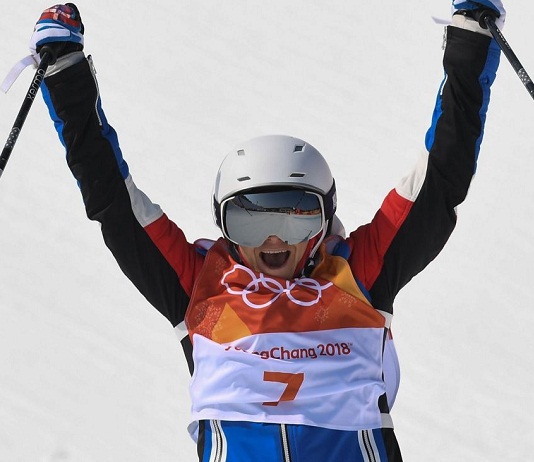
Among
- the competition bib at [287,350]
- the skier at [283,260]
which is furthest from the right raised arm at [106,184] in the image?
the competition bib at [287,350]

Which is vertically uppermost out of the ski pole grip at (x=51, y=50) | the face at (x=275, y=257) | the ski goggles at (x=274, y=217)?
the ski pole grip at (x=51, y=50)

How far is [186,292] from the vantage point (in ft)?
13.4

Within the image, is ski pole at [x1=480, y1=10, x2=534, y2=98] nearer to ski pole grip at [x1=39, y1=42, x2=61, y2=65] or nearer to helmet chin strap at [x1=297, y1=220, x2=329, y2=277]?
helmet chin strap at [x1=297, y1=220, x2=329, y2=277]

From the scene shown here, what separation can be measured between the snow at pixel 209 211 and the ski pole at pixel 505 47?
6.28ft

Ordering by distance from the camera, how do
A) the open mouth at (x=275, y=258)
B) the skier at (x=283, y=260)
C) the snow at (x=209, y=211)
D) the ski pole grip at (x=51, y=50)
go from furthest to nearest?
the snow at (x=209, y=211)
the open mouth at (x=275, y=258)
the ski pole grip at (x=51, y=50)
the skier at (x=283, y=260)

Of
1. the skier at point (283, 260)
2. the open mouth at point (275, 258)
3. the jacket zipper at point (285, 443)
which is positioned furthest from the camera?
the open mouth at point (275, 258)

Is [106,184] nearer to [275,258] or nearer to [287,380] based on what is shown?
[275,258]

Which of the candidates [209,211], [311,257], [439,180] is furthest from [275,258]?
[209,211]

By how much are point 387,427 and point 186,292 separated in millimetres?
745

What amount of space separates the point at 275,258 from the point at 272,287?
134 mm

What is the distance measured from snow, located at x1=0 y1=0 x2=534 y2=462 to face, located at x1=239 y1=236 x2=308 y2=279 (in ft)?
4.93

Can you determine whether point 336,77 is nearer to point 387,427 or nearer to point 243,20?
point 243,20

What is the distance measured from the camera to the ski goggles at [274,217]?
3.99m

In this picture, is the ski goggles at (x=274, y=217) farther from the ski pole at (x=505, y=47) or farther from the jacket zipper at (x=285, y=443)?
the ski pole at (x=505, y=47)
